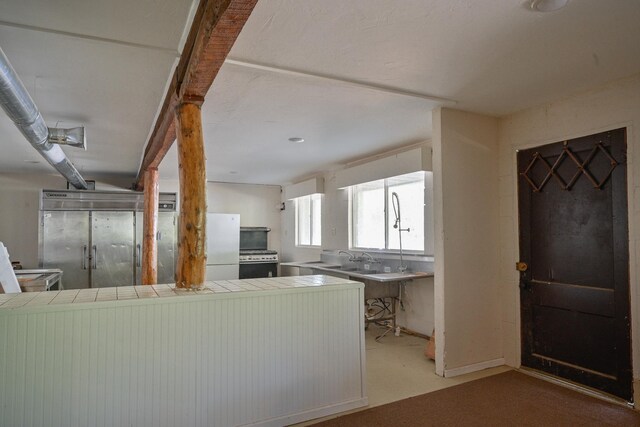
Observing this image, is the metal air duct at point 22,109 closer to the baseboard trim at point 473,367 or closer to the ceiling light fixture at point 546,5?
the ceiling light fixture at point 546,5

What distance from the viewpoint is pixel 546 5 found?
1.82 meters

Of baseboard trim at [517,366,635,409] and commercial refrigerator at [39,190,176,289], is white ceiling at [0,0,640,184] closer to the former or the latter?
commercial refrigerator at [39,190,176,289]

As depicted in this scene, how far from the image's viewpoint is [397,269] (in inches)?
189

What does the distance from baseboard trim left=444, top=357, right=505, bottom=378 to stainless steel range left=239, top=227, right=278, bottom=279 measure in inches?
182

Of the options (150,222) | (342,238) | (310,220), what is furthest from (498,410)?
(310,220)

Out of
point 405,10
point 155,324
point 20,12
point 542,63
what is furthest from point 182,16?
point 542,63

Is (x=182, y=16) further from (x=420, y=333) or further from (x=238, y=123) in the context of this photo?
(x=420, y=333)

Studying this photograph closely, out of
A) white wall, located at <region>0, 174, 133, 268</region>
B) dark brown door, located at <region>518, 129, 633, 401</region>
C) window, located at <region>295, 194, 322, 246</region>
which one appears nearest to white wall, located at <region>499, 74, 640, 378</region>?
dark brown door, located at <region>518, 129, 633, 401</region>

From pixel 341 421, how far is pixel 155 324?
1.33 m

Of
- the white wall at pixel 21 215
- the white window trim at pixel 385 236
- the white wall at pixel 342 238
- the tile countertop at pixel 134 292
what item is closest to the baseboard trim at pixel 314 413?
the tile countertop at pixel 134 292

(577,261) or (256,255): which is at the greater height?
(577,261)

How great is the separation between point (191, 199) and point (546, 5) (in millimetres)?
2160

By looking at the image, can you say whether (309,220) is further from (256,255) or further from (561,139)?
(561,139)

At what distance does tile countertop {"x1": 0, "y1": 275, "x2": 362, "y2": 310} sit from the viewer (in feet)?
6.56
